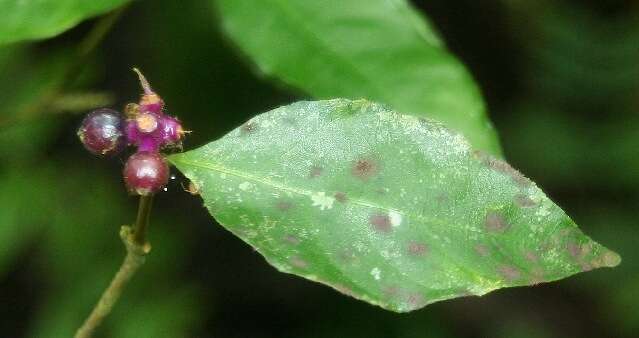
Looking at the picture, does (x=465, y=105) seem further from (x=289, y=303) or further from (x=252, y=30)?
(x=289, y=303)

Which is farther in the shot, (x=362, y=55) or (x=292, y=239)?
(x=362, y=55)

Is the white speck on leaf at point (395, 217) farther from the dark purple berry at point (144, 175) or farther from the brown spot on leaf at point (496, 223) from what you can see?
the dark purple berry at point (144, 175)

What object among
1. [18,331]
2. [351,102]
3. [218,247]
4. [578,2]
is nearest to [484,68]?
[578,2]

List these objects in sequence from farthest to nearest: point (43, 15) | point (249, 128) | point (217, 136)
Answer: point (217, 136) < point (43, 15) < point (249, 128)

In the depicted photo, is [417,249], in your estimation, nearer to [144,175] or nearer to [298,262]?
[298,262]

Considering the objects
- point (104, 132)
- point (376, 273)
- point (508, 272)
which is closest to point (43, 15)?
point (104, 132)

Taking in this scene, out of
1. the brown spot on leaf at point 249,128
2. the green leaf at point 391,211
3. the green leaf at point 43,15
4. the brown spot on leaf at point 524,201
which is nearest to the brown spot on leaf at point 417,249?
the green leaf at point 391,211

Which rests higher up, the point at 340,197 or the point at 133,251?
the point at 340,197
